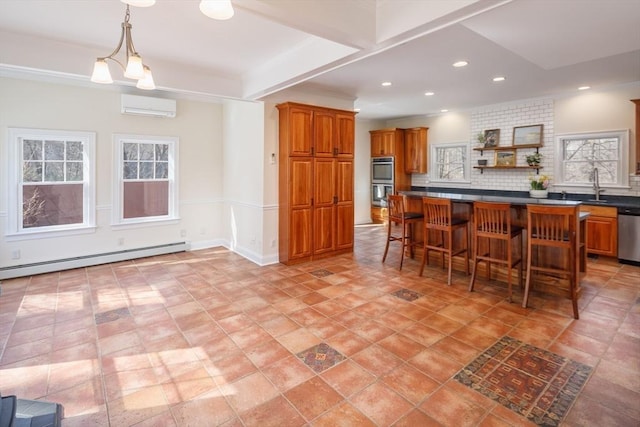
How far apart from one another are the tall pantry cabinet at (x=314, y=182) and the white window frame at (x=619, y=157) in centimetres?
381

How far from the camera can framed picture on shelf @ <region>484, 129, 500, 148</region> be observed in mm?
6930

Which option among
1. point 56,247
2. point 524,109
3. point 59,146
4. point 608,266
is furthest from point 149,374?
point 524,109

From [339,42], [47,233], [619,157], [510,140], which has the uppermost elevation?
[339,42]

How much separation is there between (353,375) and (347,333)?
24.7 inches

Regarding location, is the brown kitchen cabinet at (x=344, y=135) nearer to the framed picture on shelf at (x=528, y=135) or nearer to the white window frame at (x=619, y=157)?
the framed picture on shelf at (x=528, y=135)

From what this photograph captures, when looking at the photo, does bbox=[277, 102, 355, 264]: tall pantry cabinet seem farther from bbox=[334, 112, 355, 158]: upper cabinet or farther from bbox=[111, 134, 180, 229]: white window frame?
bbox=[111, 134, 180, 229]: white window frame

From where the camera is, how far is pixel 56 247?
4980 millimetres

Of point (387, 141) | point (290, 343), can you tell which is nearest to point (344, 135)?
point (387, 141)

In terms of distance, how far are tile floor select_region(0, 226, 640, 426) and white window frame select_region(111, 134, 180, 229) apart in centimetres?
109

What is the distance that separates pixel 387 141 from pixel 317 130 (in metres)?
3.73

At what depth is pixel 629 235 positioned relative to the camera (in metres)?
5.04

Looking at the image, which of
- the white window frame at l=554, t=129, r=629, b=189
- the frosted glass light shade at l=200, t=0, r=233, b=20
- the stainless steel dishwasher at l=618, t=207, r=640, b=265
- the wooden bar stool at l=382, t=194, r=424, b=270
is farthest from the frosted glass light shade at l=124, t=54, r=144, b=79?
the white window frame at l=554, t=129, r=629, b=189

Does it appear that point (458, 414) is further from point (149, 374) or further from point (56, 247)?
→ point (56, 247)

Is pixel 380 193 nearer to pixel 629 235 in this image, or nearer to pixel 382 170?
pixel 382 170
